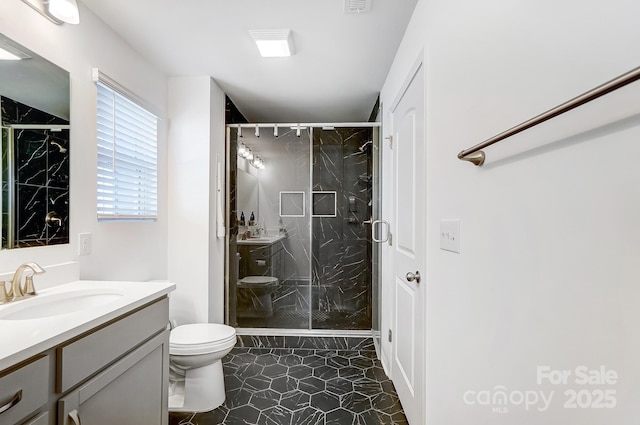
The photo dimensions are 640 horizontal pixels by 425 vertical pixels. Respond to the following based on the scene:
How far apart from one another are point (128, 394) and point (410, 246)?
1501mm

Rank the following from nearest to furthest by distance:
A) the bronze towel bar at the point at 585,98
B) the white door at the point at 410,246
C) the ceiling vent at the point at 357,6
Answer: the bronze towel bar at the point at 585,98
the white door at the point at 410,246
the ceiling vent at the point at 357,6

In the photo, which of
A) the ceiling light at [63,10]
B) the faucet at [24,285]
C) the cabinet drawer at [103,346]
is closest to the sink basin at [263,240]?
the cabinet drawer at [103,346]

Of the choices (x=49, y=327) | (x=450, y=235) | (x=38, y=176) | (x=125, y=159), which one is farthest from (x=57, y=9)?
(x=450, y=235)

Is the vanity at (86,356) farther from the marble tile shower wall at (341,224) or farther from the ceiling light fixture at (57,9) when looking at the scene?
the marble tile shower wall at (341,224)

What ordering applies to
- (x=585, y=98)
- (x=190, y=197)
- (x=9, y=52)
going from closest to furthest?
1. (x=585, y=98)
2. (x=9, y=52)
3. (x=190, y=197)

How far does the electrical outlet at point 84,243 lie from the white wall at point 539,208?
185cm

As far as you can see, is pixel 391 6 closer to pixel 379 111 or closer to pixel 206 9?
pixel 206 9

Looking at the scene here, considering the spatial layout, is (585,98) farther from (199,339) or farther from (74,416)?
(199,339)

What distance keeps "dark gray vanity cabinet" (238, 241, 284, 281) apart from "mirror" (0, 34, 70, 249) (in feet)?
5.93

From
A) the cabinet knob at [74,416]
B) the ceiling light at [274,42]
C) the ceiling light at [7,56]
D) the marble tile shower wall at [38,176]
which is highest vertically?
the ceiling light at [274,42]

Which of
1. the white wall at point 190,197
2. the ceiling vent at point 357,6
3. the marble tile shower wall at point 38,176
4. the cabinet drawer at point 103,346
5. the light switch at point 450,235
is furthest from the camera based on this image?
the white wall at point 190,197

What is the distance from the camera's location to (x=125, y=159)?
2.17 metres

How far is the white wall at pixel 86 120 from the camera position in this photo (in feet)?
4.89

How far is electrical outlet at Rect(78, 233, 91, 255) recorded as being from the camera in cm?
178
